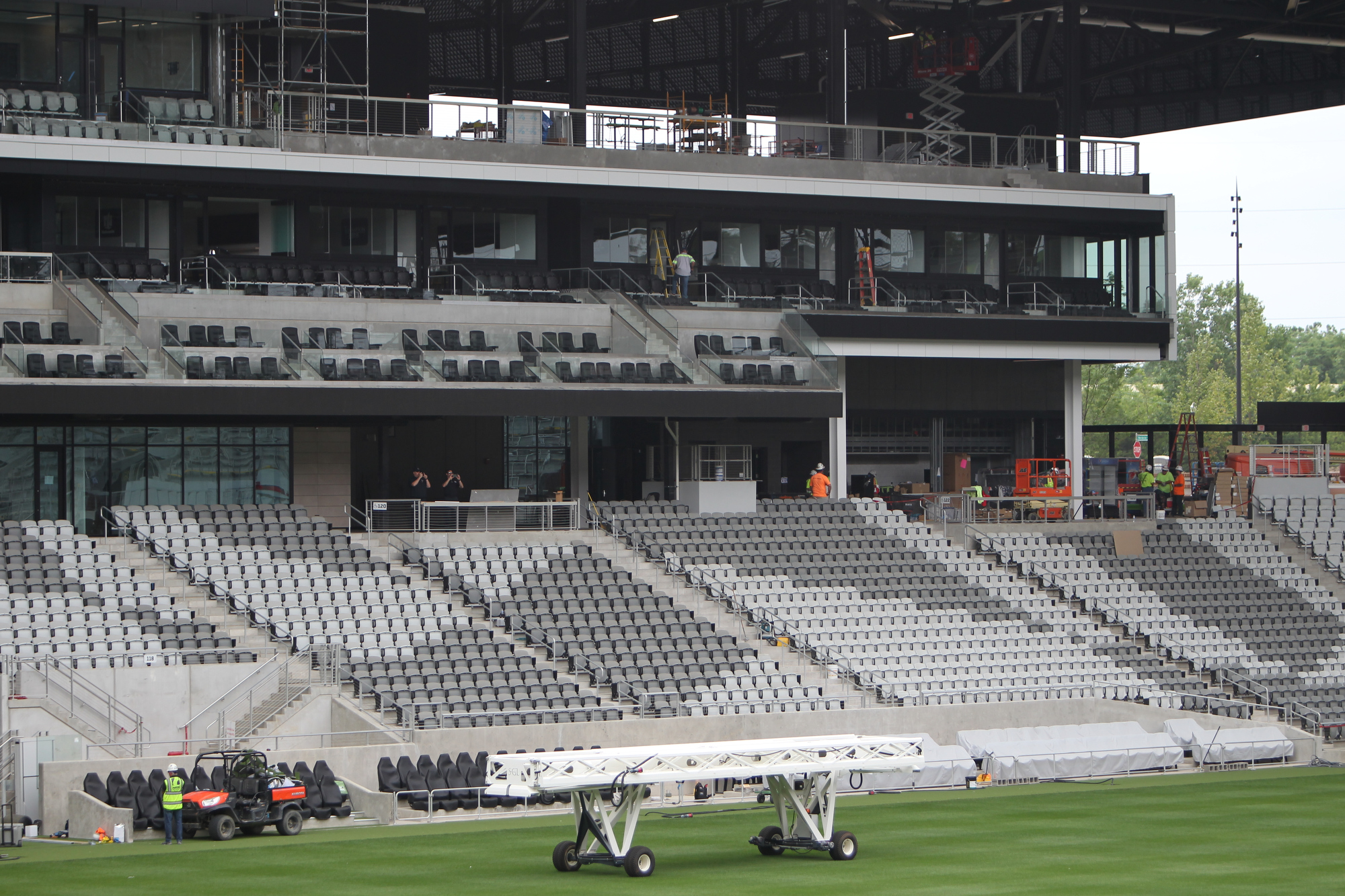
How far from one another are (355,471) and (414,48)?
15050mm

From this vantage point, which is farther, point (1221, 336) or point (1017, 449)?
point (1221, 336)

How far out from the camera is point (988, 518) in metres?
50.1

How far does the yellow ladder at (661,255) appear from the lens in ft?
174

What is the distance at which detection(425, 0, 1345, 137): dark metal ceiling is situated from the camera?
201 ft

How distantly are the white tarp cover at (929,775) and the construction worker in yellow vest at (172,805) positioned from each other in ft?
41.1

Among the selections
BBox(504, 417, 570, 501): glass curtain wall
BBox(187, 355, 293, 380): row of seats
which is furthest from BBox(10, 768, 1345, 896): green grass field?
BBox(504, 417, 570, 501): glass curtain wall

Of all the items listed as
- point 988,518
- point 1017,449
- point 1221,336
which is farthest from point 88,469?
point 1221,336

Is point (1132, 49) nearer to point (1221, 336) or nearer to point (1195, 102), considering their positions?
point (1195, 102)

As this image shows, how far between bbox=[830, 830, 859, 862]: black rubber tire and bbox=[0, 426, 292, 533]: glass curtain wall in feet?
73.0

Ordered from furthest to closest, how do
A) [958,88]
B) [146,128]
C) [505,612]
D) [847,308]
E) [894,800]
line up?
[958,88]
[847,308]
[146,128]
[505,612]
[894,800]

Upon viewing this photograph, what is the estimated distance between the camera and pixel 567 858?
23969mm

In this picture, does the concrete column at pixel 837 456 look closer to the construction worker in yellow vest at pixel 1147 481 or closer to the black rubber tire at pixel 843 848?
the construction worker in yellow vest at pixel 1147 481

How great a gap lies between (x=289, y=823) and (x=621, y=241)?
89.9 feet

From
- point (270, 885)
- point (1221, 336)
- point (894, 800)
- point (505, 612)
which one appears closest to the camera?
point (270, 885)
